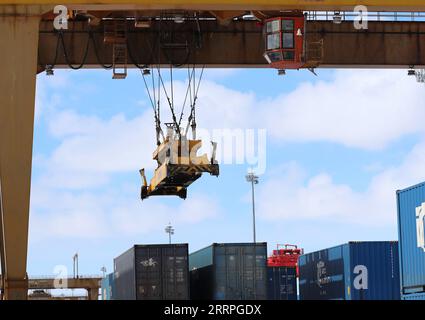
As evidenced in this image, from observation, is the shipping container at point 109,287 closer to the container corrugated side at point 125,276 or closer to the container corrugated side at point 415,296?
the container corrugated side at point 125,276

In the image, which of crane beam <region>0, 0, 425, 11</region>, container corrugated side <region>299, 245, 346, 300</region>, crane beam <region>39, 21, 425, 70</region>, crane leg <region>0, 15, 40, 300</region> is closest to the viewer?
crane leg <region>0, 15, 40, 300</region>

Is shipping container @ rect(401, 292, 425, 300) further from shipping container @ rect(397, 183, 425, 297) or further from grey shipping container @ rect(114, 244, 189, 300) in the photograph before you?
grey shipping container @ rect(114, 244, 189, 300)

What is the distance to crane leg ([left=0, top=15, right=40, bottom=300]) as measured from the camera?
1540 centimetres

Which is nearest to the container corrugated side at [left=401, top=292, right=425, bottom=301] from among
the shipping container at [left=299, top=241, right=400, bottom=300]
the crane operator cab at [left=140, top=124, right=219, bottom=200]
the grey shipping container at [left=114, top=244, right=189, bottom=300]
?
the shipping container at [left=299, top=241, right=400, bottom=300]

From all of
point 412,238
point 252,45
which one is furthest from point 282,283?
point 252,45

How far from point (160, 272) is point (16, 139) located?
10.1m

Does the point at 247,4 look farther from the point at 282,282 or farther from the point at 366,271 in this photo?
the point at 282,282

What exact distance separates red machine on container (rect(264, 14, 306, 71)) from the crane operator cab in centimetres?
297

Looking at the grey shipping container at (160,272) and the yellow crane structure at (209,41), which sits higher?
the yellow crane structure at (209,41)

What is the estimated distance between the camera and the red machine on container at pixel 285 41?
20.1 m

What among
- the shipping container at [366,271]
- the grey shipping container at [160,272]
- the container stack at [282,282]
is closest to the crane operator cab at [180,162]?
the grey shipping container at [160,272]

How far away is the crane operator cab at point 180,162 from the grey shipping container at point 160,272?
4.36m
